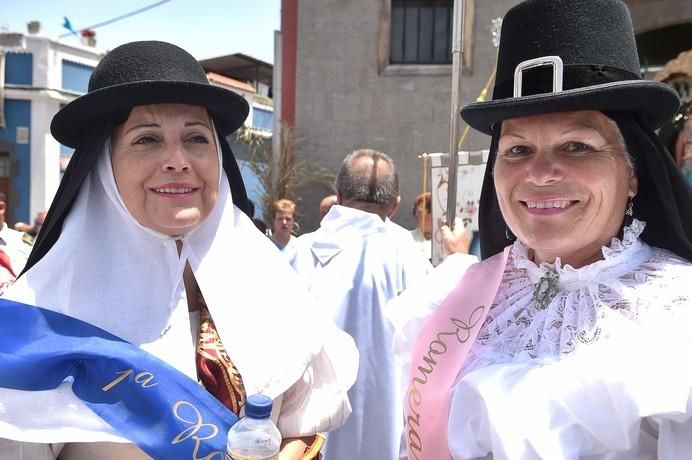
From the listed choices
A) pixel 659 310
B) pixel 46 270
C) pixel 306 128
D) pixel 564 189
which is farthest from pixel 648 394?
pixel 306 128

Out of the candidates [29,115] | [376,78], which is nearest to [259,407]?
[376,78]

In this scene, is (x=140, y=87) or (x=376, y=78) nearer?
(x=140, y=87)

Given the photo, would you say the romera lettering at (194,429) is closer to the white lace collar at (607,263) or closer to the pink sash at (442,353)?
the pink sash at (442,353)

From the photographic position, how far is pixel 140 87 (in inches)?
64.4

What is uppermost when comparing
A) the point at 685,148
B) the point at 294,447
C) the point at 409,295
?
the point at 685,148

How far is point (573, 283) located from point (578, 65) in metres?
0.58

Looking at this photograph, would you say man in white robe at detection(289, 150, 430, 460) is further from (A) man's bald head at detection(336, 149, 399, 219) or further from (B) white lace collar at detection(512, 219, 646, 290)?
(B) white lace collar at detection(512, 219, 646, 290)

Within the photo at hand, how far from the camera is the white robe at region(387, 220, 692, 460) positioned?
1326 millimetres

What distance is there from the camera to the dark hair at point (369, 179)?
3.54 metres

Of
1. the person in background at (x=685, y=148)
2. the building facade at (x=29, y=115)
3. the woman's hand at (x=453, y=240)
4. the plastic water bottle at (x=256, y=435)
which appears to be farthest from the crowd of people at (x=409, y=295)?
the building facade at (x=29, y=115)

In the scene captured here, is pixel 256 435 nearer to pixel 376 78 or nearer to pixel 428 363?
pixel 428 363

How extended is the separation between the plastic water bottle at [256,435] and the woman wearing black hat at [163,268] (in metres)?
0.23

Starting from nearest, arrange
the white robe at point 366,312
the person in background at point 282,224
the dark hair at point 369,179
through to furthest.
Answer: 1. the white robe at point 366,312
2. the dark hair at point 369,179
3. the person in background at point 282,224

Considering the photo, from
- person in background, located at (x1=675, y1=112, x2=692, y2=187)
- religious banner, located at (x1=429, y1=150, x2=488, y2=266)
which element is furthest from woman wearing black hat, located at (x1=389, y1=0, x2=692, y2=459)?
person in background, located at (x1=675, y1=112, x2=692, y2=187)
